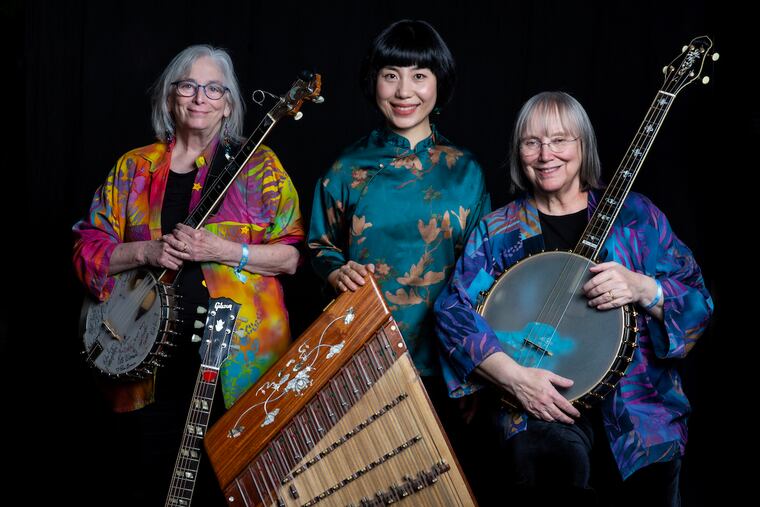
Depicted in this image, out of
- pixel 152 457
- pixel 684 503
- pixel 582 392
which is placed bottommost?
pixel 684 503

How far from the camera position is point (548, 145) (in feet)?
7.62

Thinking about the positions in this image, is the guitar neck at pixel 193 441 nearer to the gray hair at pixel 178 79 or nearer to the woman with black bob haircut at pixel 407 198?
the woman with black bob haircut at pixel 407 198

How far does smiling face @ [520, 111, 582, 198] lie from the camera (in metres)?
2.31

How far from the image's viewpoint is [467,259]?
2.37 m

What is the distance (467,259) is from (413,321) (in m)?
0.25

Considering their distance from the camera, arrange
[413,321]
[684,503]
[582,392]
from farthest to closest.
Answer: [684,503]
[413,321]
[582,392]

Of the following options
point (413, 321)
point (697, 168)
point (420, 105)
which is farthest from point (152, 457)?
point (697, 168)

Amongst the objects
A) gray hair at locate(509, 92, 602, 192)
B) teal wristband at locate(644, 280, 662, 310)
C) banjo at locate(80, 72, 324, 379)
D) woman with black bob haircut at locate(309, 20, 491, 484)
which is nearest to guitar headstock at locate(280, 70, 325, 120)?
banjo at locate(80, 72, 324, 379)

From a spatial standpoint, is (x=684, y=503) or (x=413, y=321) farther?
(x=684, y=503)

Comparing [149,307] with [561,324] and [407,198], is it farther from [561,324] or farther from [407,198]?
[561,324]

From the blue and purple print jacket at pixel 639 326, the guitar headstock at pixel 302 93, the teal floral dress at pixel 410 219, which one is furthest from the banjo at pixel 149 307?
the blue and purple print jacket at pixel 639 326

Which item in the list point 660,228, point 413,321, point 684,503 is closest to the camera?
point 660,228

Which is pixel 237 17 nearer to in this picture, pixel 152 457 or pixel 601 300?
pixel 152 457

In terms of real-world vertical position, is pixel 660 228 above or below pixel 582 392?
above
